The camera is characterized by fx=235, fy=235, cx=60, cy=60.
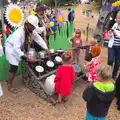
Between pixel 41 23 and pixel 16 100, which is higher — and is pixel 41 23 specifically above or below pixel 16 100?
above

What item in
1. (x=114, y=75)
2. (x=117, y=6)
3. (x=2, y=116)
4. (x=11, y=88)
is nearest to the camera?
(x=2, y=116)

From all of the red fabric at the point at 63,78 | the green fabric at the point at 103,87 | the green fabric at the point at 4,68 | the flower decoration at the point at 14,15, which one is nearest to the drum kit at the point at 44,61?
the red fabric at the point at 63,78

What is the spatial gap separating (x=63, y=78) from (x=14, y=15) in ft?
6.14

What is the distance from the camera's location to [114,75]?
16.1 ft

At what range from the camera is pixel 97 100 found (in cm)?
258

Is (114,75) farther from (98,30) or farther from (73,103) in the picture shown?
(98,30)

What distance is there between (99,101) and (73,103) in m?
1.54

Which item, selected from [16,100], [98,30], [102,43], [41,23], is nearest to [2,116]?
[16,100]

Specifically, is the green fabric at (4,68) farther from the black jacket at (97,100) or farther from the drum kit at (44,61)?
the black jacket at (97,100)

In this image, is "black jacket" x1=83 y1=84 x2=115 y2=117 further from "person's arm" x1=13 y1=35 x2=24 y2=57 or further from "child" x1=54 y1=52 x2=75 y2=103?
"person's arm" x1=13 y1=35 x2=24 y2=57

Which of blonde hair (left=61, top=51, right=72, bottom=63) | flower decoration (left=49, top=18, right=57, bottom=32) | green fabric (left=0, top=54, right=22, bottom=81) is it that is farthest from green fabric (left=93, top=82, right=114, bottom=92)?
flower decoration (left=49, top=18, right=57, bottom=32)

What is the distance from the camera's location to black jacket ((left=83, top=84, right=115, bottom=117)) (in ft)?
8.19

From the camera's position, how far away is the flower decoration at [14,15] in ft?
15.4

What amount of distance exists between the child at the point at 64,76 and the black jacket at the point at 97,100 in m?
1.07
